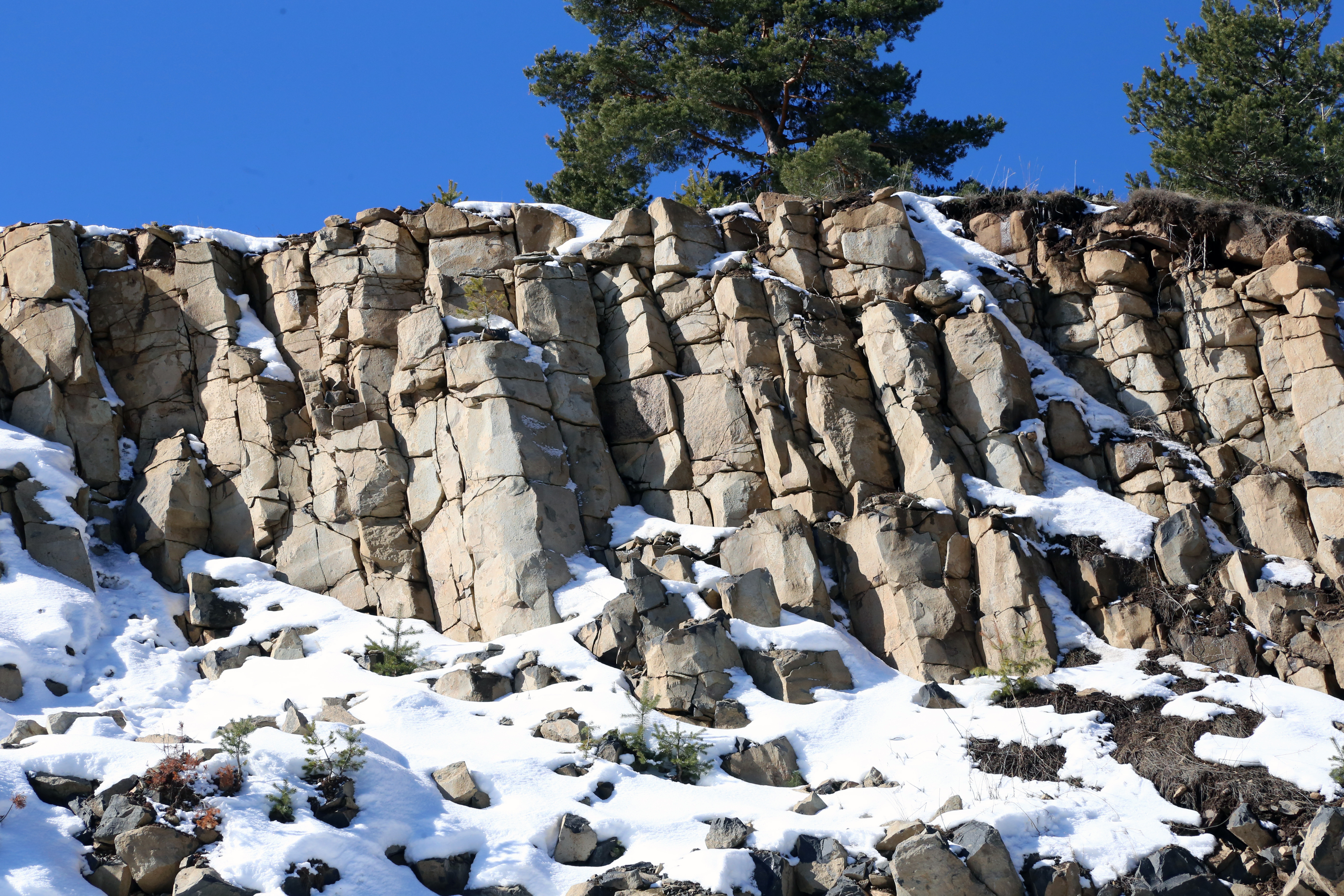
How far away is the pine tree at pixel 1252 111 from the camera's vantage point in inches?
835

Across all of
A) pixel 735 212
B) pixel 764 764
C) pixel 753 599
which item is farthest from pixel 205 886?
pixel 735 212

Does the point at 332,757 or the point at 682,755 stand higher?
the point at 332,757

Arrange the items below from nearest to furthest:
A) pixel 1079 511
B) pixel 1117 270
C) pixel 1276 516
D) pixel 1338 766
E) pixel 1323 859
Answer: pixel 1323 859 → pixel 1338 766 → pixel 1276 516 → pixel 1079 511 → pixel 1117 270

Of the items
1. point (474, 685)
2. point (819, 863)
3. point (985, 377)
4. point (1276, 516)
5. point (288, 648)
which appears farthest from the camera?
point (985, 377)

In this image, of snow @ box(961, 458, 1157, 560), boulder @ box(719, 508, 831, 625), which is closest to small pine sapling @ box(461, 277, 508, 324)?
boulder @ box(719, 508, 831, 625)

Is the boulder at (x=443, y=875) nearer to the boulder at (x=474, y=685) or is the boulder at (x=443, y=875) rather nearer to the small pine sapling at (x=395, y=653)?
the boulder at (x=474, y=685)

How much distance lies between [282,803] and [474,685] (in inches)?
142

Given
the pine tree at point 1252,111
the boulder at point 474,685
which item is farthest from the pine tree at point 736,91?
the boulder at point 474,685

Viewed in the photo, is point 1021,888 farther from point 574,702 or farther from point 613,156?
point 613,156

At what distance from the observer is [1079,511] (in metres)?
A: 15.6

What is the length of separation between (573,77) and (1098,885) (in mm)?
21413

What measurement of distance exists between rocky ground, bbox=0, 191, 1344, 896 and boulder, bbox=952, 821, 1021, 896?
3 centimetres

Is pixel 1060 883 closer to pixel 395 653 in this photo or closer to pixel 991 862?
pixel 991 862

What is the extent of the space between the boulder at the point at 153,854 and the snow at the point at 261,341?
984 cm
